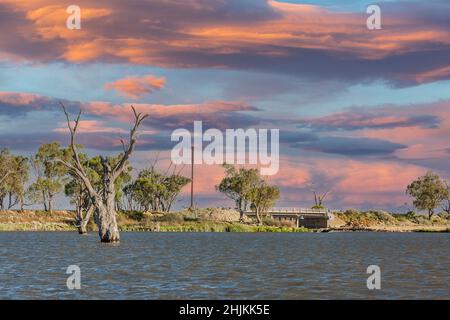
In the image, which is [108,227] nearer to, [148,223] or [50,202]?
[148,223]

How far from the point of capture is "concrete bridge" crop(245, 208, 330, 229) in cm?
→ 18600

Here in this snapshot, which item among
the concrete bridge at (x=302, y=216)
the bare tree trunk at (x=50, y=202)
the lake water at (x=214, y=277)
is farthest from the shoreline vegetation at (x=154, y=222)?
the lake water at (x=214, y=277)

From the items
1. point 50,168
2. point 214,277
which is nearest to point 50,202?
point 50,168

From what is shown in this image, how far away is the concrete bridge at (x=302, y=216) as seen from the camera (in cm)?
18600

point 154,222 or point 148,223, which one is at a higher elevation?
point 154,222

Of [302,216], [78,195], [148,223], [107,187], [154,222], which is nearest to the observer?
[107,187]

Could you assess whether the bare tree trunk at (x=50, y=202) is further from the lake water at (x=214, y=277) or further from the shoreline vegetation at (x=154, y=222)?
the lake water at (x=214, y=277)

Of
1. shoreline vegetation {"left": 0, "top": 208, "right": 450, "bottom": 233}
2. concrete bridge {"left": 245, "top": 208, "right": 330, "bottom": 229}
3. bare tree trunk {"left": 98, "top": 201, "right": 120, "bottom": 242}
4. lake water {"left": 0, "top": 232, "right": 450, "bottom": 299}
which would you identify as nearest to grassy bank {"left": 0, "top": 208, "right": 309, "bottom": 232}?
shoreline vegetation {"left": 0, "top": 208, "right": 450, "bottom": 233}

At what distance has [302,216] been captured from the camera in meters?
188
